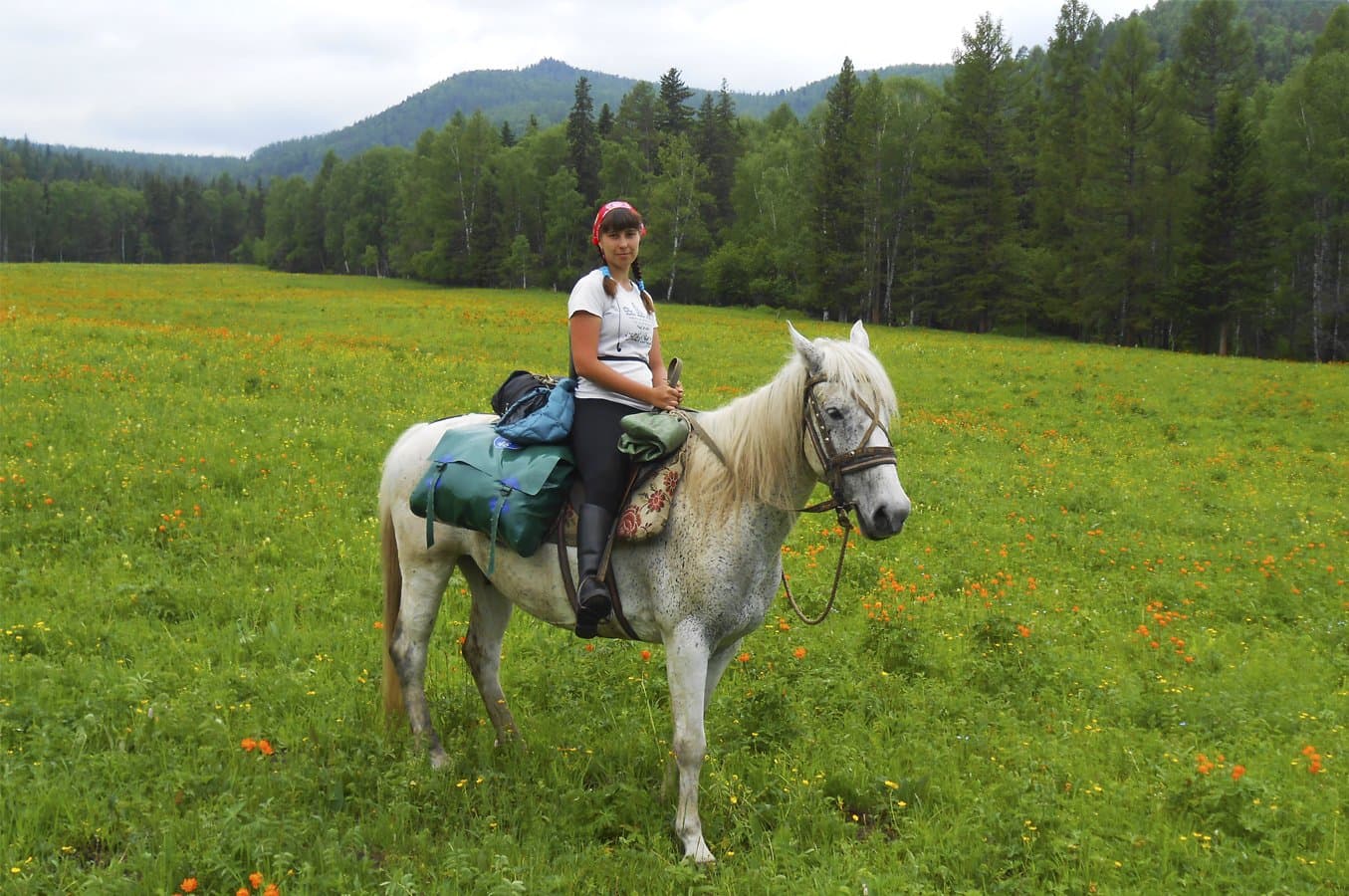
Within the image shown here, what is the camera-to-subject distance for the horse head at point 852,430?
388cm

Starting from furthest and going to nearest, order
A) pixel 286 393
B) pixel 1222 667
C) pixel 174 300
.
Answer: pixel 174 300, pixel 286 393, pixel 1222 667

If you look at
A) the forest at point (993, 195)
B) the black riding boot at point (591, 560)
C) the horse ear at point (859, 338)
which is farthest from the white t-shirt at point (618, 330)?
the forest at point (993, 195)

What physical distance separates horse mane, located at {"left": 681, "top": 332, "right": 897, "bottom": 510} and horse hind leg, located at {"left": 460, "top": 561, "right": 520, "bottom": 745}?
6.44ft

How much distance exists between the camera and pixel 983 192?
45.6 meters

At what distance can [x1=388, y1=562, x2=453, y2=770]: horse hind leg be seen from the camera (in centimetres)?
552

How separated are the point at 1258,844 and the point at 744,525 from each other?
3550mm

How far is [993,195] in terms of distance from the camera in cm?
4584

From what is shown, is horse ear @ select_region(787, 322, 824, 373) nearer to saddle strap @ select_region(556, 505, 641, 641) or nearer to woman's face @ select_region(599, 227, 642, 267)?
woman's face @ select_region(599, 227, 642, 267)

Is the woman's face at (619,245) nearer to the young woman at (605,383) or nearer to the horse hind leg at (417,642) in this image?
the young woman at (605,383)

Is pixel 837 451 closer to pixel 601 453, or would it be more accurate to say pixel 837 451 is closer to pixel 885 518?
pixel 885 518

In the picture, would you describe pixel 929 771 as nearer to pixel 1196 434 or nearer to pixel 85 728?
pixel 85 728

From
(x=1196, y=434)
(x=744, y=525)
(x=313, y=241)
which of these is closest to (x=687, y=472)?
(x=744, y=525)

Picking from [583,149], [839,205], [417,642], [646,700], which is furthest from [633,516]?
[583,149]

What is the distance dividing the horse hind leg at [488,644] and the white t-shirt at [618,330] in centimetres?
180
